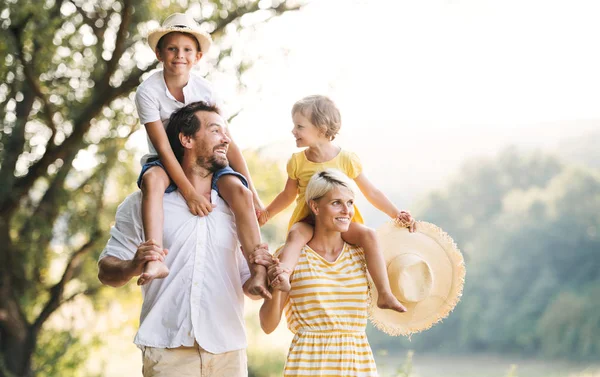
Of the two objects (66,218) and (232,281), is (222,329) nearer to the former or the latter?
(232,281)

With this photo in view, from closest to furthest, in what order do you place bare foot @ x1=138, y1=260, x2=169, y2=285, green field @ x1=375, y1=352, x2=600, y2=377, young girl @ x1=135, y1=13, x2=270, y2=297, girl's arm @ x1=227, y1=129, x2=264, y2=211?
bare foot @ x1=138, y1=260, x2=169, y2=285, young girl @ x1=135, y1=13, x2=270, y2=297, girl's arm @ x1=227, y1=129, x2=264, y2=211, green field @ x1=375, y1=352, x2=600, y2=377

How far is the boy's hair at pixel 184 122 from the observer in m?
3.41

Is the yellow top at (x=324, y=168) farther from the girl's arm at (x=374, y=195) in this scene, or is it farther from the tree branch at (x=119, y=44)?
the tree branch at (x=119, y=44)

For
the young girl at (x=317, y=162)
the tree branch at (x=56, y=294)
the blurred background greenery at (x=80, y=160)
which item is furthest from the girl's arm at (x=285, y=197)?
the tree branch at (x=56, y=294)

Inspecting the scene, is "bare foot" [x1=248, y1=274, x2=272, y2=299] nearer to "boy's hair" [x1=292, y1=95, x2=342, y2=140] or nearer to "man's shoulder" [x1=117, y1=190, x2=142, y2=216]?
"man's shoulder" [x1=117, y1=190, x2=142, y2=216]

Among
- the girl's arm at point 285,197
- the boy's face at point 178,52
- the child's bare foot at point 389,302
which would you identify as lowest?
the child's bare foot at point 389,302

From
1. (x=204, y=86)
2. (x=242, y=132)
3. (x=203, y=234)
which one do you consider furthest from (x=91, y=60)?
(x=203, y=234)

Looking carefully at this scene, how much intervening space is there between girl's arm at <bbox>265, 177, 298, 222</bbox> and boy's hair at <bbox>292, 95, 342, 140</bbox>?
0.30 m

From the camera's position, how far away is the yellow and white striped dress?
3.25 m

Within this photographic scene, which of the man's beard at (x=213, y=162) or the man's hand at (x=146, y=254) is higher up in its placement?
the man's beard at (x=213, y=162)

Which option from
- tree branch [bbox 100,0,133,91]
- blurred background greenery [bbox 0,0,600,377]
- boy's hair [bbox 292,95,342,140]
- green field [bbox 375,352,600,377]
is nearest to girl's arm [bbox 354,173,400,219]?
boy's hair [bbox 292,95,342,140]

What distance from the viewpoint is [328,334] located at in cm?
329

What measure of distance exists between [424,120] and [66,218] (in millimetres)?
18141

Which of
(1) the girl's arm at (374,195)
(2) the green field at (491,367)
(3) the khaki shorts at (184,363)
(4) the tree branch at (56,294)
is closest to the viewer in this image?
(3) the khaki shorts at (184,363)
